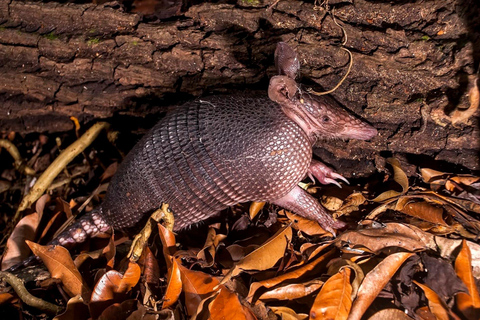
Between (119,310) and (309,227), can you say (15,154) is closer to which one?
(119,310)

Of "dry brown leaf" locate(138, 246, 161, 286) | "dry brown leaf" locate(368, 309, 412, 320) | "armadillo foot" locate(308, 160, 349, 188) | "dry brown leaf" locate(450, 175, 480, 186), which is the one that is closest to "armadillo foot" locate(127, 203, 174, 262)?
"dry brown leaf" locate(138, 246, 161, 286)

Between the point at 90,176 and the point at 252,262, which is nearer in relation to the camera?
the point at 252,262

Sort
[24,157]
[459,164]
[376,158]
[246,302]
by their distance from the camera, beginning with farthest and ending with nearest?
[24,157], [376,158], [459,164], [246,302]

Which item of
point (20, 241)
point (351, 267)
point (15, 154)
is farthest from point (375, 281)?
point (15, 154)

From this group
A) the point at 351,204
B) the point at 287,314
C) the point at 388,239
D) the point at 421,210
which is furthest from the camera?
the point at 351,204

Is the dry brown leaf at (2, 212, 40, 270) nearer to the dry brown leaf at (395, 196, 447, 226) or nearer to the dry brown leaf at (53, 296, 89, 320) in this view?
the dry brown leaf at (53, 296, 89, 320)

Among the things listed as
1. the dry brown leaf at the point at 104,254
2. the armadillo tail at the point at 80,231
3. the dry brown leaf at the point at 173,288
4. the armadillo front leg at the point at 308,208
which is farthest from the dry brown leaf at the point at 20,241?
the armadillo front leg at the point at 308,208

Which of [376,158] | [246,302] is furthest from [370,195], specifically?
[246,302]

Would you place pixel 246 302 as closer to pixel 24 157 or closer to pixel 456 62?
pixel 456 62
